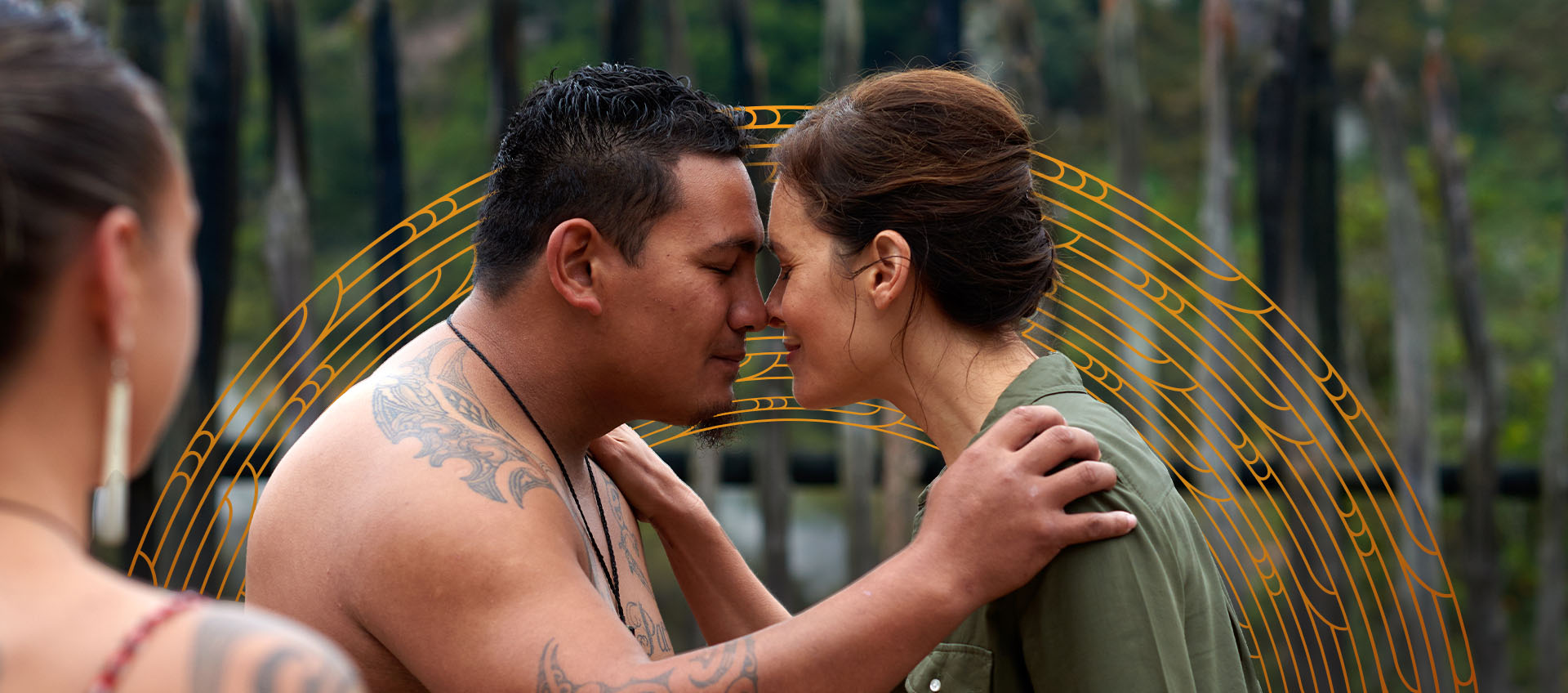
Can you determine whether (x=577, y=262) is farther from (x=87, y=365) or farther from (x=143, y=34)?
(x=143, y=34)

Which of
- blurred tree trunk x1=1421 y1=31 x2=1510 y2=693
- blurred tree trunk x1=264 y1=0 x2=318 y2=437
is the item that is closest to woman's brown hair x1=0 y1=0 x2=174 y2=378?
blurred tree trunk x1=264 y1=0 x2=318 y2=437

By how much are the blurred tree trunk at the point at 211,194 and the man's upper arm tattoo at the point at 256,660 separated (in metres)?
4.54

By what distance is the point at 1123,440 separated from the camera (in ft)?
6.84

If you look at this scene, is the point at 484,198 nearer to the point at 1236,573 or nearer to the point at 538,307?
the point at 538,307

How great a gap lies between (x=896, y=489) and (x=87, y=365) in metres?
4.61

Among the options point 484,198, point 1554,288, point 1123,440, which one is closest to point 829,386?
point 1123,440

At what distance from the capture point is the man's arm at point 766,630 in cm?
189

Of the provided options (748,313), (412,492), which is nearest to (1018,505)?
(748,313)

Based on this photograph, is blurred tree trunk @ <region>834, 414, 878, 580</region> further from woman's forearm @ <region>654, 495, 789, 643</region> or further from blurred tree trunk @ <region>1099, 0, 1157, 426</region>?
woman's forearm @ <region>654, 495, 789, 643</region>

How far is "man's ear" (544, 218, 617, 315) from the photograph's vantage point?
243 cm

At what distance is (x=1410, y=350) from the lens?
545 centimetres

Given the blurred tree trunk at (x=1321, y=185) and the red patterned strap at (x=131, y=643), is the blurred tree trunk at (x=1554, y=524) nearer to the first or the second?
the blurred tree trunk at (x=1321, y=185)

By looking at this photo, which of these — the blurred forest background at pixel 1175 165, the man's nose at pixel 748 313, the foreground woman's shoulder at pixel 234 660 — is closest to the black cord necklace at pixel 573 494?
the man's nose at pixel 748 313

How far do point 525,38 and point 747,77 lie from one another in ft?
11.1
